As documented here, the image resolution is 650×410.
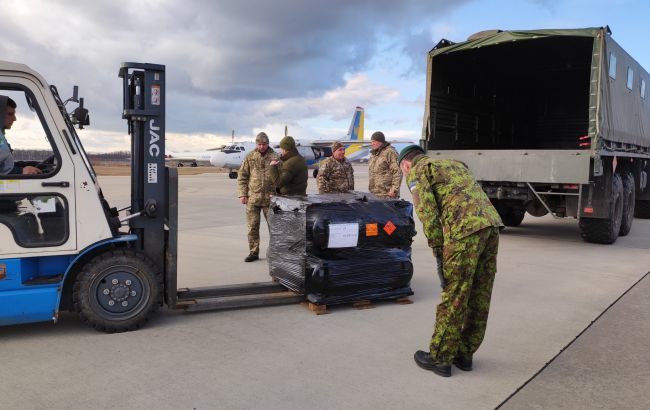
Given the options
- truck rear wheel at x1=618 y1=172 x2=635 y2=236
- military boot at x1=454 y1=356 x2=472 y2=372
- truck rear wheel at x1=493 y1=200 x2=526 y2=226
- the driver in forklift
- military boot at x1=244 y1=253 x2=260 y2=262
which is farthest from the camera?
truck rear wheel at x1=493 y1=200 x2=526 y2=226

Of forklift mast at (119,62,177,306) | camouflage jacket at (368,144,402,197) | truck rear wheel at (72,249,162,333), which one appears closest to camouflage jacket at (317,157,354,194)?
camouflage jacket at (368,144,402,197)

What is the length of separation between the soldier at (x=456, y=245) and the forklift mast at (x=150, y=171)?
223cm

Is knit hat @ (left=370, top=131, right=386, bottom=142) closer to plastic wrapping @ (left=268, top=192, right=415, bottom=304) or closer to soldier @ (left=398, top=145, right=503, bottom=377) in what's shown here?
plastic wrapping @ (left=268, top=192, right=415, bottom=304)

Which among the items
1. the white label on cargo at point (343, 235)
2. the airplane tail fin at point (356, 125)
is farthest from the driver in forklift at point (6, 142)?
the airplane tail fin at point (356, 125)

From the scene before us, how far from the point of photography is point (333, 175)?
7.42 meters

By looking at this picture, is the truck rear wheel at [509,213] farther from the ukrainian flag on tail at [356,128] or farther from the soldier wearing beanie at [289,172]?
the ukrainian flag on tail at [356,128]

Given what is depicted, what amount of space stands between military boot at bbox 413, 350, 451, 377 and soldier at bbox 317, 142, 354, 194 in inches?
153

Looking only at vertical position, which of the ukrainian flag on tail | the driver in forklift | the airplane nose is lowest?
the driver in forklift

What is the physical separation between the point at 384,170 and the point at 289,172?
1716mm

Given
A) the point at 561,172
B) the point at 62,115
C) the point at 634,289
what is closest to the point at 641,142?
the point at 561,172

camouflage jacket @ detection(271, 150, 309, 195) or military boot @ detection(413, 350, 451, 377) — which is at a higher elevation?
camouflage jacket @ detection(271, 150, 309, 195)

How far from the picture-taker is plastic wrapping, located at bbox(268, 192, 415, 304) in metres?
4.91

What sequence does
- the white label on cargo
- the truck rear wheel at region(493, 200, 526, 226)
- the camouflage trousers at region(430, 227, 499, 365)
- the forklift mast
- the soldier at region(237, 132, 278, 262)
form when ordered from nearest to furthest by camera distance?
1. the camouflage trousers at region(430, 227, 499, 365)
2. the forklift mast
3. the white label on cargo
4. the soldier at region(237, 132, 278, 262)
5. the truck rear wheel at region(493, 200, 526, 226)

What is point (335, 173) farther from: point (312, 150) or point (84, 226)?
point (312, 150)
